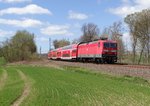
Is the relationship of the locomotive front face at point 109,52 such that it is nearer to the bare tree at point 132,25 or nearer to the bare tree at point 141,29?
the bare tree at point 141,29

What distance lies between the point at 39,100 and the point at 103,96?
323 cm

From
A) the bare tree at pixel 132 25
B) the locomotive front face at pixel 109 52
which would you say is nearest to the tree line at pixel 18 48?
the bare tree at pixel 132 25

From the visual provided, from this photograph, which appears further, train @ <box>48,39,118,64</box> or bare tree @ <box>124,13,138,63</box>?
bare tree @ <box>124,13,138,63</box>

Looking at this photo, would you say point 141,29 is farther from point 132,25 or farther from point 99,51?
point 99,51

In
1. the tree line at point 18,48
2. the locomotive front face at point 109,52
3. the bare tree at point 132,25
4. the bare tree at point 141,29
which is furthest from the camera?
the tree line at point 18,48

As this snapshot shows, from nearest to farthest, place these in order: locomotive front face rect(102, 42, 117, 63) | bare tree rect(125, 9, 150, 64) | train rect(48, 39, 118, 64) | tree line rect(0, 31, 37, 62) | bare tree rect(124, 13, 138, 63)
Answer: locomotive front face rect(102, 42, 117, 63), train rect(48, 39, 118, 64), bare tree rect(125, 9, 150, 64), bare tree rect(124, 13, 138, 63), tree line rect(0, 31, 37, 62)

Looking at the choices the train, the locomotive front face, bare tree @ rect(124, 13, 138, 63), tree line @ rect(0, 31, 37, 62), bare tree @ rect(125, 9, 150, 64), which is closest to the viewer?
the locomotive front face

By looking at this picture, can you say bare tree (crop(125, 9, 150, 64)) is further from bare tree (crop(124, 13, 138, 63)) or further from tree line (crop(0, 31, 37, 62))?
tree line (crop(0, 31, 37, 62))

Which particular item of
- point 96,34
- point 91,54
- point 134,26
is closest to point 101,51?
point 91,54

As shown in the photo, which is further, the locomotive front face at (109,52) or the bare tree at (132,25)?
the bare tree at (132,25)

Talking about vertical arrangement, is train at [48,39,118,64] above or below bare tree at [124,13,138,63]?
below

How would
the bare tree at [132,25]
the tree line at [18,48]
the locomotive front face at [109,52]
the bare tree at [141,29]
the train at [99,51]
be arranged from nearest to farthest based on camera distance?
1. the locomotive front face at [109,52]
2. the train at [99,51]
3. the bare tree at [141,29]
4. the bare tree at [132,25]
5. the tree line at [18,48]

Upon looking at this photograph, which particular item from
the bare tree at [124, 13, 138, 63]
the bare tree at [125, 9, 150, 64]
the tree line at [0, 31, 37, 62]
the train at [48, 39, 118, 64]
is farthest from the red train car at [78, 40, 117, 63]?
the tree line at [0, 31, 37, 62]

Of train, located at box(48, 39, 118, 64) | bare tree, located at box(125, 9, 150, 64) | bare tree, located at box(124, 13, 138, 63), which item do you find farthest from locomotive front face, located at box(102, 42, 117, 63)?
bare tree, located at box(124, 13, 138, 63)
